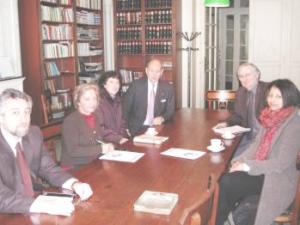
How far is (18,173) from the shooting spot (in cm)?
207

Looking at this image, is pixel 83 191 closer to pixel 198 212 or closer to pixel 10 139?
pixel 10 139

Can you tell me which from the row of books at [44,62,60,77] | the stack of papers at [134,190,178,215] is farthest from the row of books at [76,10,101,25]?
the stack of papers at [134,190,178,215]

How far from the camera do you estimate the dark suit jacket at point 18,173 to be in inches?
71.9

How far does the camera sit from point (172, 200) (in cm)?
191

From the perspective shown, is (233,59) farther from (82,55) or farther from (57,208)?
(57,208)

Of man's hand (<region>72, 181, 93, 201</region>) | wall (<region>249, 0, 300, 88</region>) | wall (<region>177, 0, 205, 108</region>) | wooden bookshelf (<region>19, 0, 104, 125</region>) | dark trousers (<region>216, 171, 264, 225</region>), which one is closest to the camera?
man's hand (<region>72, 181, 93, 201</region>)

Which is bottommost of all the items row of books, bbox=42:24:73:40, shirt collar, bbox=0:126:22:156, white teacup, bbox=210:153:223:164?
white teacup, bbox=210:153:223:164

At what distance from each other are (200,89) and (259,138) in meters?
4.80

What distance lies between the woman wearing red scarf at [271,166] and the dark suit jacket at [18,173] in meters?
1.10

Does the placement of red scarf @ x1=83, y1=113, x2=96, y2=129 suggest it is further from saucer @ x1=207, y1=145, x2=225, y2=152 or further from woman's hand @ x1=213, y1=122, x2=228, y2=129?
woman's hand @ x1=213, y1=122, x2=228, y2=129

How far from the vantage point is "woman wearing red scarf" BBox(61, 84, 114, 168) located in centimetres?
295

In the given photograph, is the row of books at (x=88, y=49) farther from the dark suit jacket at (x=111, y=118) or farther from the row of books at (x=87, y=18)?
the dark suit jacket at (x=111, y=118)

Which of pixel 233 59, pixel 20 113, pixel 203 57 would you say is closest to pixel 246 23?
pixel 233 59

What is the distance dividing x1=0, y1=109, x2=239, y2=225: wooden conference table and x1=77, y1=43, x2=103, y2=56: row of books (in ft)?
12.5
